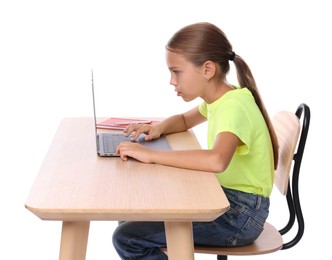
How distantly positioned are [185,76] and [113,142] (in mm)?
337

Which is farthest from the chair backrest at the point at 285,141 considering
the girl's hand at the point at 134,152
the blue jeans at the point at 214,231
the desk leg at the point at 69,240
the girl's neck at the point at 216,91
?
the desk leg at the point at 69,240

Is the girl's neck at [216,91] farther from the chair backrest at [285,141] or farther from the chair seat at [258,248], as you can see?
the chair seat at [258,248]

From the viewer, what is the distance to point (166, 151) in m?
2.72

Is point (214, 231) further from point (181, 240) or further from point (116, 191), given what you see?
point (116, 191)

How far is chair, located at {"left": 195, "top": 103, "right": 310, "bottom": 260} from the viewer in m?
2.83

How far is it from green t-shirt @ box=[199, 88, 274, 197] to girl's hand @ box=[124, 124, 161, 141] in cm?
26

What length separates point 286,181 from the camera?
9.66 ft

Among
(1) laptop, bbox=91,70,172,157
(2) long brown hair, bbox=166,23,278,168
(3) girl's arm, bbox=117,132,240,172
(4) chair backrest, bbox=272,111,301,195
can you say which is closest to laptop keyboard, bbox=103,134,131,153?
(1) laptop, bbox=91,70,172,157

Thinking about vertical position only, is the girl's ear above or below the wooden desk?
above

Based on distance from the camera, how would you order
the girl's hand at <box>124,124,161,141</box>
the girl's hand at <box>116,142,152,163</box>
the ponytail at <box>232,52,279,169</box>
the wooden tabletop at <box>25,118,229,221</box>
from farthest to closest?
the girl's hand at <box>124,124,161,141</box>, the ponytail at <box>232,52,279,169</box>, the girl's hand at <box>116,142,152,163</box>, the wooden tabletop at <box>25,118,229,221</box>

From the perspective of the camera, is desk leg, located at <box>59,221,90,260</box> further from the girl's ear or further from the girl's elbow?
the girl's ear

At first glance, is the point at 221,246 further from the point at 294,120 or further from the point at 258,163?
the point at 294,120

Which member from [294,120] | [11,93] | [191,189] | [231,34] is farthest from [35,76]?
[191,189]

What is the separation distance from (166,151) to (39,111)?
2.08 metres
